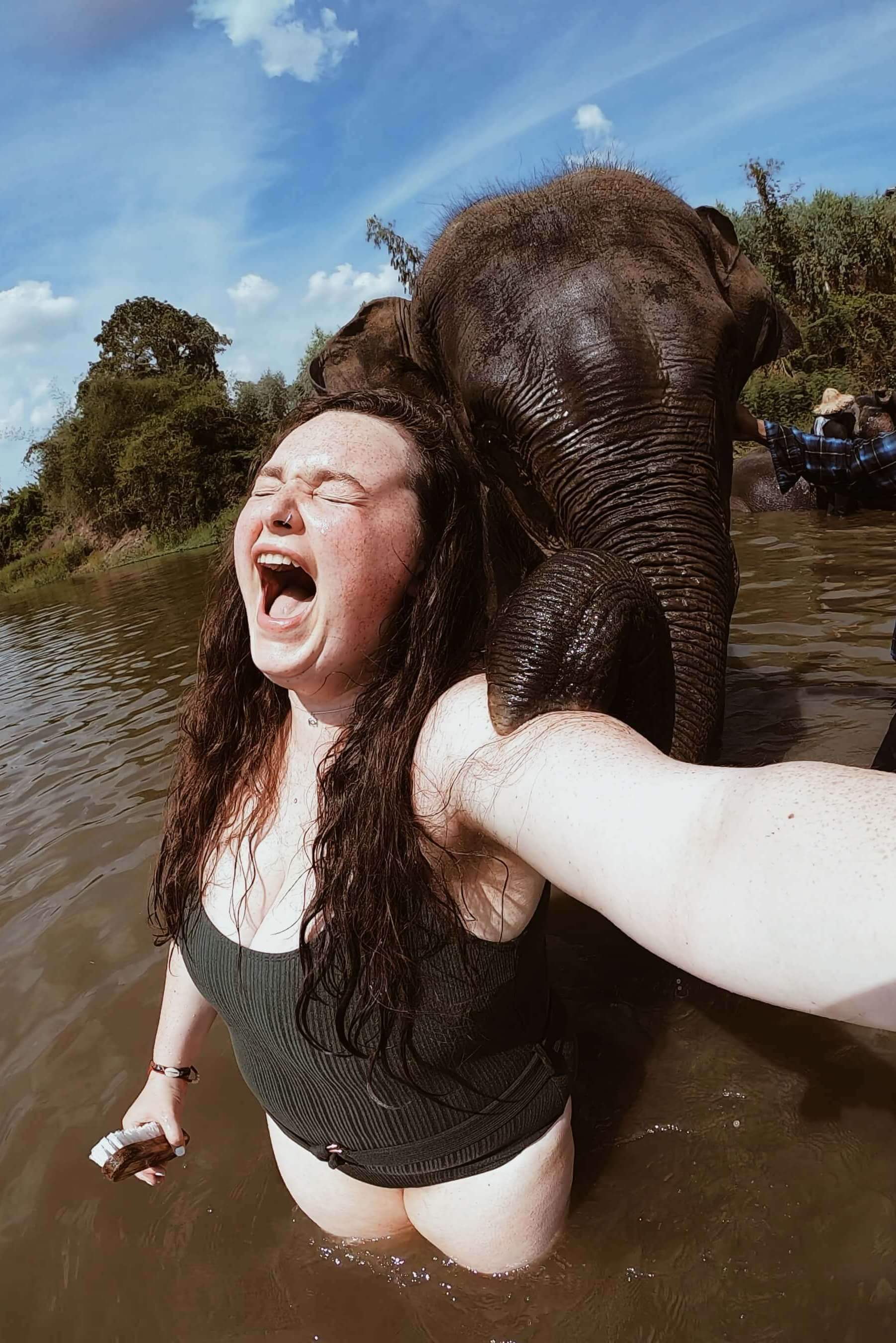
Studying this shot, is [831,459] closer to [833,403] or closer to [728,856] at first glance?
[728,856]

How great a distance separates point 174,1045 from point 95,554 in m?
44.0

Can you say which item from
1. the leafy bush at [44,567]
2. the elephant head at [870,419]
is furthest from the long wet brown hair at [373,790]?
the leafy bush at [44,567]

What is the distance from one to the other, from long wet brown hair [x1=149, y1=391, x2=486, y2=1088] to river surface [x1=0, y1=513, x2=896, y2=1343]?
633mm

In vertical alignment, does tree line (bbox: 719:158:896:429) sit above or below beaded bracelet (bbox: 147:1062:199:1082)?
above

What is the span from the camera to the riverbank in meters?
36.0

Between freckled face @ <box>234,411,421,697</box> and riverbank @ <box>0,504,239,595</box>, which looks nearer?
freckled face @ <box>234,411,421,697</box>

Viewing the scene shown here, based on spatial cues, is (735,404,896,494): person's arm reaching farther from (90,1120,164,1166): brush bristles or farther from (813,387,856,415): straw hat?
(813,387,856,415): straw hat

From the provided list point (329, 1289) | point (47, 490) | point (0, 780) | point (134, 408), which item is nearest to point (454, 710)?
point (329, 1289)

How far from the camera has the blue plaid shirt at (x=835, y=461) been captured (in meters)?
4.00

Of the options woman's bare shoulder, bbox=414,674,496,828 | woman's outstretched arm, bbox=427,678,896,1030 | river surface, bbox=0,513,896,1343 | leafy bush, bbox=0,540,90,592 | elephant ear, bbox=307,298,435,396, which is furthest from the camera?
leafy bush, bbox=0,540,90,592

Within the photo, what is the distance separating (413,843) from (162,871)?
83cm

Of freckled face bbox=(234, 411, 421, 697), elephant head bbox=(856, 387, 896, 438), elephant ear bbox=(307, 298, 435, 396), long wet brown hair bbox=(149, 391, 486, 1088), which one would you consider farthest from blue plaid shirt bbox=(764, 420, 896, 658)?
elephant head bbox=(856, 387, 896, 438)

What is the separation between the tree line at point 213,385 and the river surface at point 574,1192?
769 inches

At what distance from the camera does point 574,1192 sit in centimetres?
191
